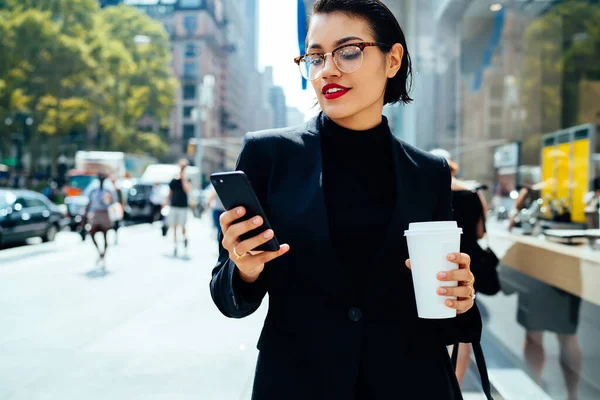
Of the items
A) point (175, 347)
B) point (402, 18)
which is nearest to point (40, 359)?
point (175, 347)

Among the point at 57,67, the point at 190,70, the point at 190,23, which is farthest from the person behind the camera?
the point at 190,23

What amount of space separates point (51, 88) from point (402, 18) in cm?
2278

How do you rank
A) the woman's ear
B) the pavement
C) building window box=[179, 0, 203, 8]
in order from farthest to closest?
building window box=[179, 0, 203, 8]
the pavement
the woman's ear

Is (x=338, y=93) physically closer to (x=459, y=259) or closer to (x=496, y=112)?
(x=459, y=259)

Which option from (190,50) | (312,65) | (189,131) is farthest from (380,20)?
(190,50)

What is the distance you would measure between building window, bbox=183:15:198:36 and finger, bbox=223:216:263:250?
7972 centimetres

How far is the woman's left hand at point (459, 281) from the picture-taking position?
141 cm

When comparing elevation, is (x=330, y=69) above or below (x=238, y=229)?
above

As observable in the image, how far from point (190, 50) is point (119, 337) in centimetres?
7091

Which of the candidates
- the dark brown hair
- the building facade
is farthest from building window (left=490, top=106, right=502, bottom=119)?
the building facade

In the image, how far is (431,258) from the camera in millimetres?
1413

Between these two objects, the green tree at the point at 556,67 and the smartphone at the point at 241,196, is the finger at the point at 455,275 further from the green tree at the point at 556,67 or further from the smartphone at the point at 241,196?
the green tree at the point at 556,67

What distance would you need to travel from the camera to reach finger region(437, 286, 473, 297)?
4.64ft

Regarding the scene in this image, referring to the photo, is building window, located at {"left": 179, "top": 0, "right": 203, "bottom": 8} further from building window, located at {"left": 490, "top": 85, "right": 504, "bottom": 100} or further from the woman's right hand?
the woman's right hand
